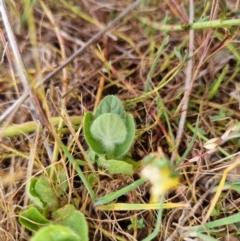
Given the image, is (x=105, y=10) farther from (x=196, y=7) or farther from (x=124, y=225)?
(x=124, y=225)

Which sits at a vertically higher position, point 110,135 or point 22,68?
point 22,68

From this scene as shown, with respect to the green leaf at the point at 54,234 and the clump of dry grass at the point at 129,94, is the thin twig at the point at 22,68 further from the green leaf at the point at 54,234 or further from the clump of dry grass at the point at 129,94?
the green leaf at the point at 54,234

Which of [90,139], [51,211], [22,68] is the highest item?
[22,68]

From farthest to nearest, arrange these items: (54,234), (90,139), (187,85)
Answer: (187,85), (90,139), (54,234)

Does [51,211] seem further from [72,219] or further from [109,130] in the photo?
[109,130]

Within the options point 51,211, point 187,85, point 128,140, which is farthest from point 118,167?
point 187,85

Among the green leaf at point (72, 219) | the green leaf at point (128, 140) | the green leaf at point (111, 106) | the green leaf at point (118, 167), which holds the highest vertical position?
the green leaf at point (111, 106)

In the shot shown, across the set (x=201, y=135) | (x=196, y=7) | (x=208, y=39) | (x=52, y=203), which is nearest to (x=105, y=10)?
(x=196, y=7)

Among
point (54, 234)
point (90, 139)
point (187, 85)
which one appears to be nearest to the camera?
point (54, 234)

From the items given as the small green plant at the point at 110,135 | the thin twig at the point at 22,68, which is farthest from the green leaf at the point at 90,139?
the thin twig at the point at 22,68
